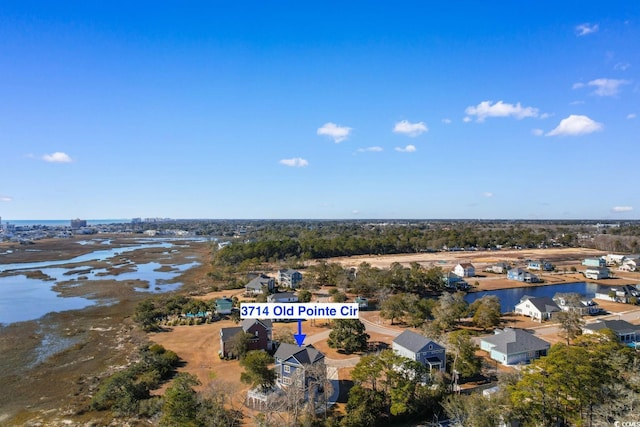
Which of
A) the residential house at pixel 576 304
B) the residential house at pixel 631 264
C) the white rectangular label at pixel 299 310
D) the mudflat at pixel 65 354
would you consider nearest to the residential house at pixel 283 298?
the mudflat at pixel 65 354

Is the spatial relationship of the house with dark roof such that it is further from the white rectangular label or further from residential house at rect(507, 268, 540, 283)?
residential house at rect(507, 268, 540, 283)

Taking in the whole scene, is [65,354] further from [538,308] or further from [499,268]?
[499,268]

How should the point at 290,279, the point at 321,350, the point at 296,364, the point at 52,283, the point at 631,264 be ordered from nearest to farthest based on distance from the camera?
1. the point at 296,364
2. the point at 321,350
3. the point at 290,279
4. the point at 52,283
5. the point at 631,264

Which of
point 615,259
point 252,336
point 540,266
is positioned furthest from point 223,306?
point 615,259

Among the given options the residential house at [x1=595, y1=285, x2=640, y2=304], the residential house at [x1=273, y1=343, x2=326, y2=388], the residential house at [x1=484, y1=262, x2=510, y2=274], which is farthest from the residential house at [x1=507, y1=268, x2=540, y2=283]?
the residential house at [x1=273, y1=343, x2=326, y2=388]

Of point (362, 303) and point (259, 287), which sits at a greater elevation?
point (259, 287)
